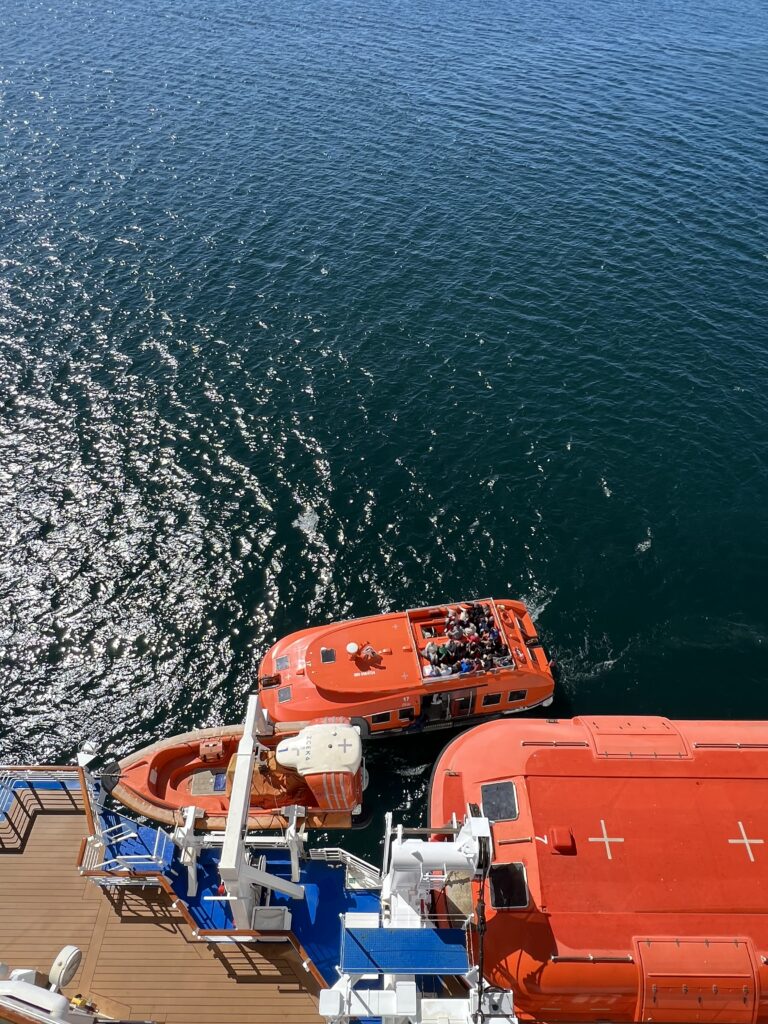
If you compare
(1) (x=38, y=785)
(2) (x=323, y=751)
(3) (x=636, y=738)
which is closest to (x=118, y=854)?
(1) (x=38, y=785)

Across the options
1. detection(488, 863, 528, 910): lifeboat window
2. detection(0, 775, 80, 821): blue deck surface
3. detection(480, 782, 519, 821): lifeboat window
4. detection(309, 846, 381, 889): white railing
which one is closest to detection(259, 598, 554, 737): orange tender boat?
detection(309, 846, 381, 889): white railing

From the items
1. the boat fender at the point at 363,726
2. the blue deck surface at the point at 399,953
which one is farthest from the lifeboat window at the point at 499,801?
the boat fender at the point at 363,726

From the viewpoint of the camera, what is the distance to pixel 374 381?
5362 cm

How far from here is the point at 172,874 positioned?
24.9m

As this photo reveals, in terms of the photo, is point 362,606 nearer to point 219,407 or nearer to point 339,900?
point 339,900

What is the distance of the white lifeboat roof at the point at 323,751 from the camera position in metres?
27.7

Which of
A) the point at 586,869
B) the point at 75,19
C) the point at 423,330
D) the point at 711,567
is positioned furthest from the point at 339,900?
the point at 75,19

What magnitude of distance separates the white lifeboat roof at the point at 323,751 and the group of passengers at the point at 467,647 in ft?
20.4

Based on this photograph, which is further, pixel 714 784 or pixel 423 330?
pixel 423 330

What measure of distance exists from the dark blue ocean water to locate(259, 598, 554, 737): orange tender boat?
9.24 feet

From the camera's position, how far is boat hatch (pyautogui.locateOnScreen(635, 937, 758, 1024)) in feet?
69.4

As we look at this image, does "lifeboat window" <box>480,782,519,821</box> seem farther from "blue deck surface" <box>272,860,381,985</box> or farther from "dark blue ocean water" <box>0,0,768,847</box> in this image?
"dark blue ocean water" <box>0,0,768,847</box>

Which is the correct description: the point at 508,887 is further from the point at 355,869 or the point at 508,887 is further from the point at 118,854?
the point at 118,854

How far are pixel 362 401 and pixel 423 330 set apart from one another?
10859mm
